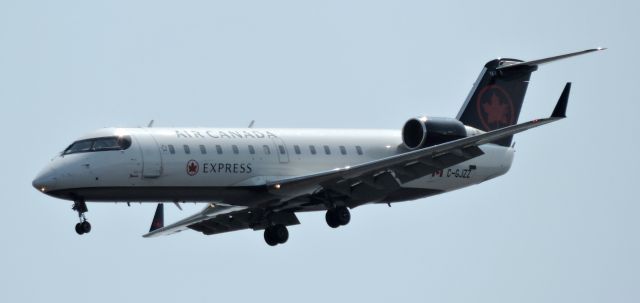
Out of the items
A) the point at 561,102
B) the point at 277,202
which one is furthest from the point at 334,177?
the point at 561,102

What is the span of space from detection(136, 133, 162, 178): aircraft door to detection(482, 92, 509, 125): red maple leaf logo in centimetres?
1138

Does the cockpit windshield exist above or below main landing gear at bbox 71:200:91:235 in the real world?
above

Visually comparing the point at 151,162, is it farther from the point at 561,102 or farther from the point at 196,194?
the point at 561,102

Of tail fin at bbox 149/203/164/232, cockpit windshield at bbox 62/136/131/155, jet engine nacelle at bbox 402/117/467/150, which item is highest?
cockpit windshield at bbox 62/136/131/155

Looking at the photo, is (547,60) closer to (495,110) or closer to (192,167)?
(495,110)

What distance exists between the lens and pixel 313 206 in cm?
4312

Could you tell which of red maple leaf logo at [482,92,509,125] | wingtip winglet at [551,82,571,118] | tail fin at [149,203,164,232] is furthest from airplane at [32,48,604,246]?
red maple leaf logo at [482,92,509,125]

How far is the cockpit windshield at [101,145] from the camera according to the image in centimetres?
3984

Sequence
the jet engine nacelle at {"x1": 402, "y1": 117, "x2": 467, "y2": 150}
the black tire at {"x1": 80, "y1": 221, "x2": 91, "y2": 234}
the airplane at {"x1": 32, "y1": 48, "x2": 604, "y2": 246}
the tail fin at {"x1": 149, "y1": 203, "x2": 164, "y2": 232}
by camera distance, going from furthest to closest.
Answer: the tail fin at {"x1": 149, "y1": 203, "x2": 164, "y2": 232} → the jet engine nacelle at {"x1": 402, "y1": 117, "x2": 467, "y2": 150} → the airplane at {"x1": 32, "y1": 48, "x2": 604, "y2": 246} → the black tire at {"x1": 80, "y1": 221, "x2": 91, "y2": 234}

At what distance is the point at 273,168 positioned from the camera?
1646 inches

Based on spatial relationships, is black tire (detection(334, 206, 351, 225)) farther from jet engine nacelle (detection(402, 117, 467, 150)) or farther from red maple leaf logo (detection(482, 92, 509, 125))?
red maple leaf logo (detection(482, 92, 509, 125))

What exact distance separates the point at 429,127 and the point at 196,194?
6907 millimetres

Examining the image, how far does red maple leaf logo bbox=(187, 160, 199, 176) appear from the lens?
40.4 meters

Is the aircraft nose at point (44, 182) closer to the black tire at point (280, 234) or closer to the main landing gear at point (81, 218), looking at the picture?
the main landing gear at point (81, 218)
